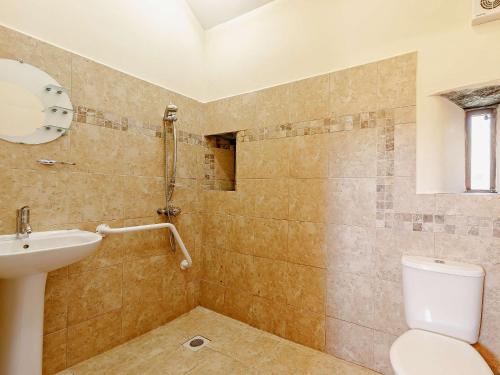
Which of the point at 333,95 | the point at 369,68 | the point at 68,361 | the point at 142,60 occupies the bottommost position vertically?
the point at 68,361

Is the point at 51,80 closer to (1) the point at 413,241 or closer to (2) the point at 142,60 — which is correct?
(2) the point at 142,60

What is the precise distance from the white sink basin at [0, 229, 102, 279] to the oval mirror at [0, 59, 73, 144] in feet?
1.71

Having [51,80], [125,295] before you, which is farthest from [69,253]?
[51,80]

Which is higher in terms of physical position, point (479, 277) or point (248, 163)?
point (248, 163)

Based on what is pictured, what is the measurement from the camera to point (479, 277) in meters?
1.24

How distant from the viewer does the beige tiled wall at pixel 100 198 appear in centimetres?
144

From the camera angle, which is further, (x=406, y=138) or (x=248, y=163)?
(x=248, y=163)

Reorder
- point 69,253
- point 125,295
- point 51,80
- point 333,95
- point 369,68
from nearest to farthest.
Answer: point 69,253 → point 51,80 → point 369,68 → point 333,95 → point 125,295

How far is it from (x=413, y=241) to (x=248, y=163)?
4.11ft

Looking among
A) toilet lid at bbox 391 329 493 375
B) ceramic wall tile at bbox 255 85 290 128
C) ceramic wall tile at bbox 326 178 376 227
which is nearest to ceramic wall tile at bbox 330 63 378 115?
ceramic wall tile at bbox 255 85 290 128

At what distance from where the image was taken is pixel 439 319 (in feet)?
4.28

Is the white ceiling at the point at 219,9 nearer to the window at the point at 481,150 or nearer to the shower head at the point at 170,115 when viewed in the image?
A: the shower head at the point at 170,115

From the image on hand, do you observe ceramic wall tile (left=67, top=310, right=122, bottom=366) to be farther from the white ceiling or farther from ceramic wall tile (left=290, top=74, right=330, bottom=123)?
the white ceiling

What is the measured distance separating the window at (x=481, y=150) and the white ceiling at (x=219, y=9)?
5.52 feet
